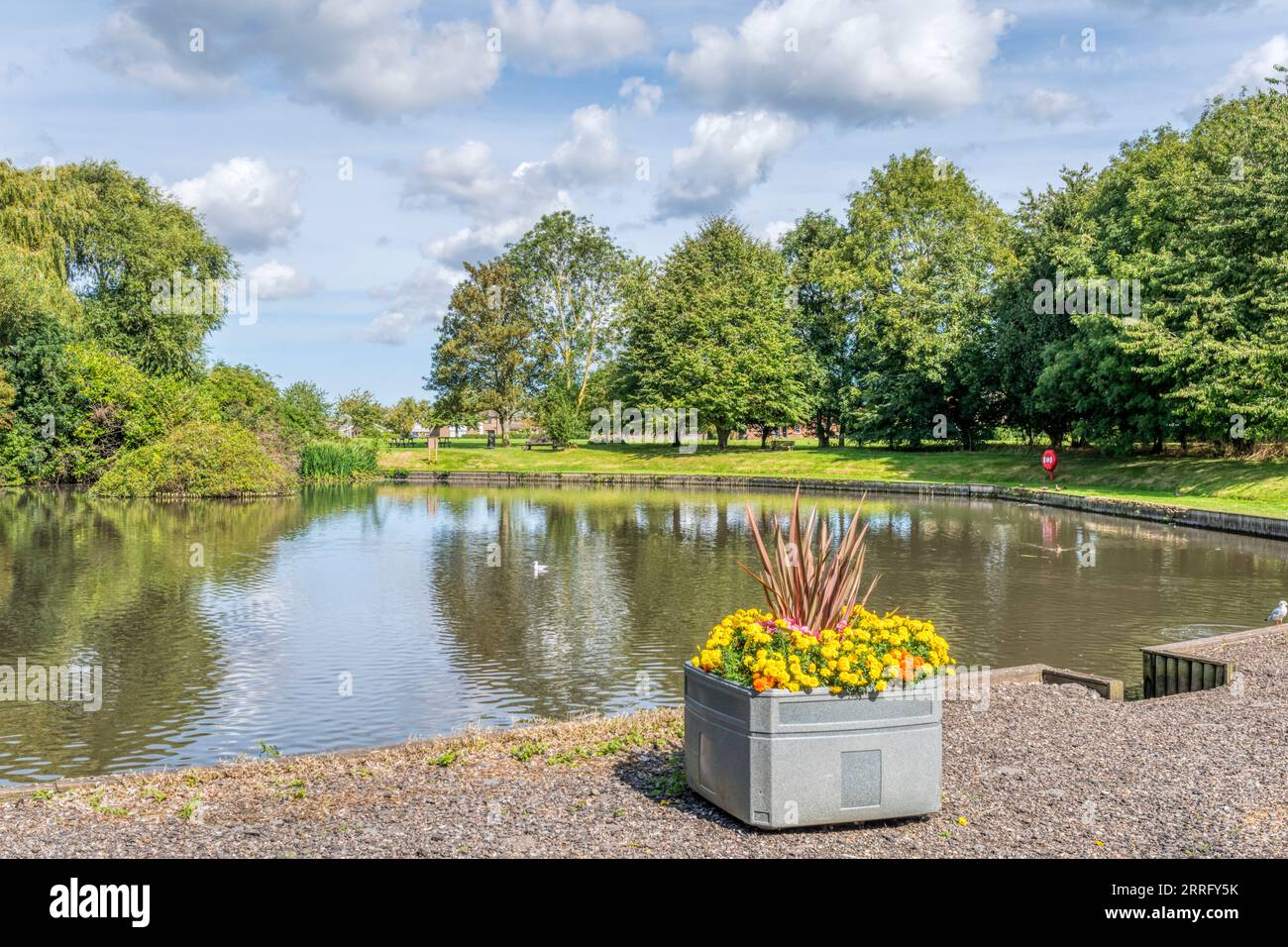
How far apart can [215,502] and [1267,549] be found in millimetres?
35145

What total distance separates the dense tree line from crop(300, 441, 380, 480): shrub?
51.5 ft

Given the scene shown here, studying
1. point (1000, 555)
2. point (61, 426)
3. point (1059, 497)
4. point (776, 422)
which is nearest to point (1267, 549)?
point (1000, 555)

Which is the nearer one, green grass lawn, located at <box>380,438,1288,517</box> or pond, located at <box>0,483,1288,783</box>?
pond, located at <box>0,483,1288,783</box>

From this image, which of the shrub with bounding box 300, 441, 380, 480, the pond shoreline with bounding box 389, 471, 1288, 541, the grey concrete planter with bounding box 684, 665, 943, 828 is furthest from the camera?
the shrub with bounding box 300, 441, 380, 480

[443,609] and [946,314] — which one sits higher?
[946,314]

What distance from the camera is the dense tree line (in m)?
Result: 36.1

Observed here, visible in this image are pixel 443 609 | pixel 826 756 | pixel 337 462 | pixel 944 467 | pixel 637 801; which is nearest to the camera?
pixel 826 756

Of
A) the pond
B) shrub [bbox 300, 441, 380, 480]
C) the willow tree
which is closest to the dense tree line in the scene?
the pond

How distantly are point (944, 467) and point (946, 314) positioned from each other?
33.6ft

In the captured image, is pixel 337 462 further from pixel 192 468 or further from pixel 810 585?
pixel 810 585

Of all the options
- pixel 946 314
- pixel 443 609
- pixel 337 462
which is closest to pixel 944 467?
pixel 946 314

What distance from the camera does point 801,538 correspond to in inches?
287

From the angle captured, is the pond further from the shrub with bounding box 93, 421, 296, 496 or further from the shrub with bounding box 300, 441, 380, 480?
the shrub with bounding box 300, 441, 380, 480

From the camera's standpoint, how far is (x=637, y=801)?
6801mm
